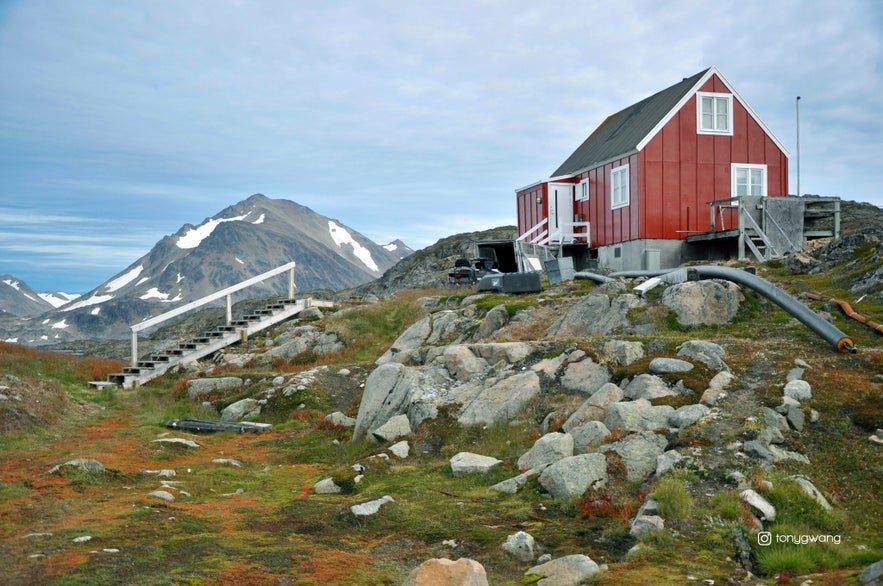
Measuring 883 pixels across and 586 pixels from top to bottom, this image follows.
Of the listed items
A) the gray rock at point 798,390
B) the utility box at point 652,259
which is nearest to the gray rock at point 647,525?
the gray rock at point 798,390

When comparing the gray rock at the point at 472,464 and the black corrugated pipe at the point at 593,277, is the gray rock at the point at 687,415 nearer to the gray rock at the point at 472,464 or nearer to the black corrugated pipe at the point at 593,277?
the gray rock at the point at 472,464

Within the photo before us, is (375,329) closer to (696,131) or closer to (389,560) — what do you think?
(696,131)

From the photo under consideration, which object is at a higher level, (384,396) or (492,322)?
(492,322)

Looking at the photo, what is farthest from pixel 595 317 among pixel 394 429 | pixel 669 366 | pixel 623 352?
pixel 394 429

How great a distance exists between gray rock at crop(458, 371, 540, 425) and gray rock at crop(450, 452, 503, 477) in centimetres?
172

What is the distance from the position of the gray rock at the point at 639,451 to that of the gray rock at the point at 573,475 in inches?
13.9

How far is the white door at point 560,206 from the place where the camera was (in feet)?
124

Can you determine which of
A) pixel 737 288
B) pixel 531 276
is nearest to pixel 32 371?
pixel 531 276

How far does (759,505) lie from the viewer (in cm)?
859

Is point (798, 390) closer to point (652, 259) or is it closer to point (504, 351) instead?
point (504, 351)

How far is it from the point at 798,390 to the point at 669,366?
2.32 meters

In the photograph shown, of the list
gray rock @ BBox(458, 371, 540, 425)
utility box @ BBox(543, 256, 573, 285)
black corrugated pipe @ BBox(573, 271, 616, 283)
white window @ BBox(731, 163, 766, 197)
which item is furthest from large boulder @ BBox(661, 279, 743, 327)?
white window @ BBox(731, 163, 766, 197)

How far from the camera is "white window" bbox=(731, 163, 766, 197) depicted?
106ft

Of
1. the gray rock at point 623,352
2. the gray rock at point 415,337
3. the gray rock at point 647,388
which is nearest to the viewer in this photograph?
the gray rock at point 647,388
